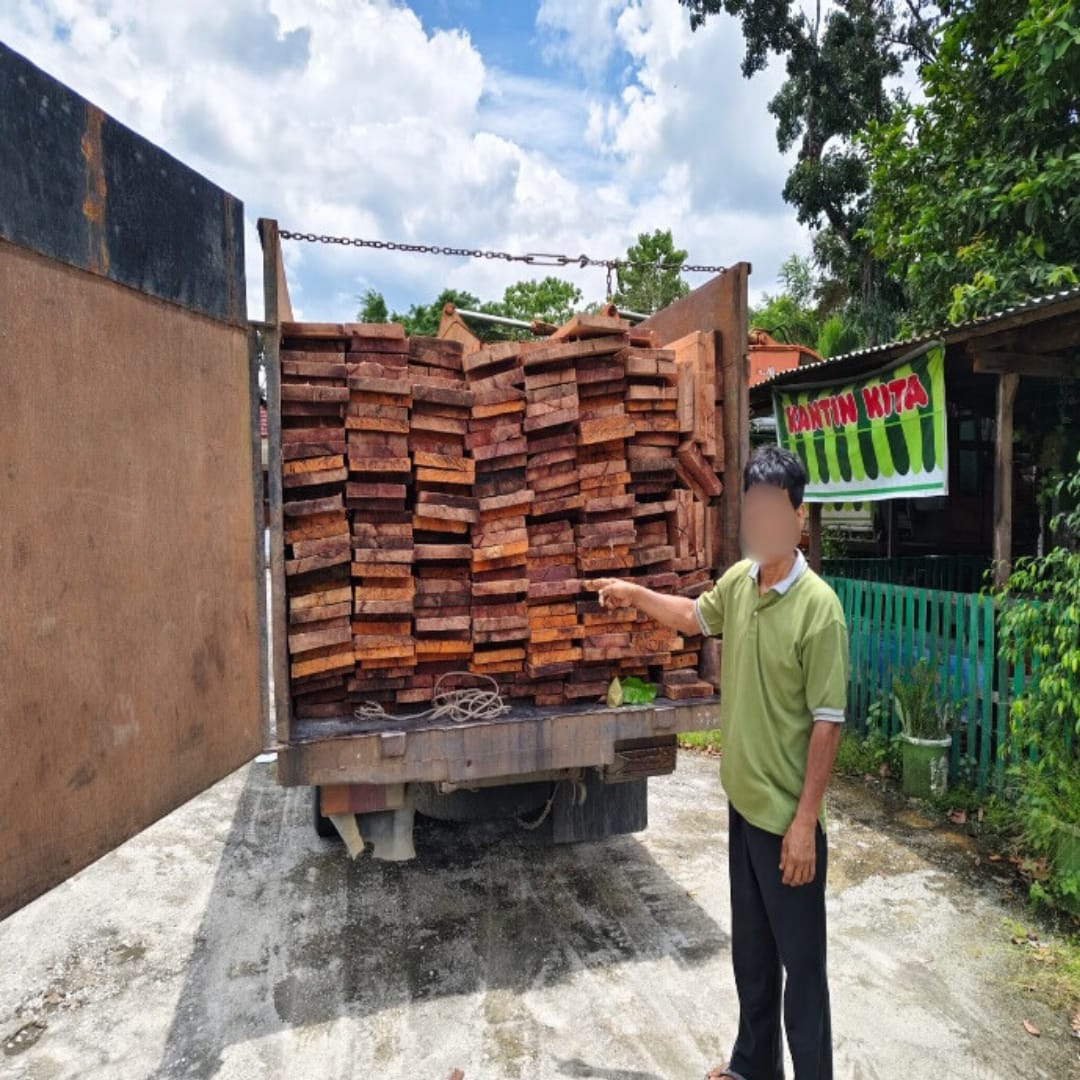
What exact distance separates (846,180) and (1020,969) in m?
14.6

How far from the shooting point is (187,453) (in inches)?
90.2

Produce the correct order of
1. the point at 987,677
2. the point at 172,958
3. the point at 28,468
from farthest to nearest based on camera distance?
1. the point at 987,677
2. the point at 172,958
3. the point at 28,468

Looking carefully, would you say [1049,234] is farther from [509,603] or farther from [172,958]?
[172,958]

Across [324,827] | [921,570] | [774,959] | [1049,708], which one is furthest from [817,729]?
[921,570]

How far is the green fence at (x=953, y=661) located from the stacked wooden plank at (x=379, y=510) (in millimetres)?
3817

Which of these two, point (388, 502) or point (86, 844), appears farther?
point (388, 502)

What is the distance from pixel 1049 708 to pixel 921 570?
4.56 m

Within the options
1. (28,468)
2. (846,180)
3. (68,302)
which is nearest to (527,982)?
(28,468)

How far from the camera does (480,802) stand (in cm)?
383

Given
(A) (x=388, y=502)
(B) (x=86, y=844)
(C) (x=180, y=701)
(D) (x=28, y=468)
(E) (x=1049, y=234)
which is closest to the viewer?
(D) (x=28, y=468)

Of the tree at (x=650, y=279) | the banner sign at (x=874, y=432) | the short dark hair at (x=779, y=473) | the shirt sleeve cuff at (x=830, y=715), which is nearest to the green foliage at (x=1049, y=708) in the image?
the banner sign at (x=874, y=432)

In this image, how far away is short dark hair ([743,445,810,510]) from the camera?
232 centimetres

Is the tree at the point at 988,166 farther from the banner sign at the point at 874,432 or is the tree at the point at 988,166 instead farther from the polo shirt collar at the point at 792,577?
the polo shirt collar at the point at 792,577

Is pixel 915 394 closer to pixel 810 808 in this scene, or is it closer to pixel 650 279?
pixel 810 808
